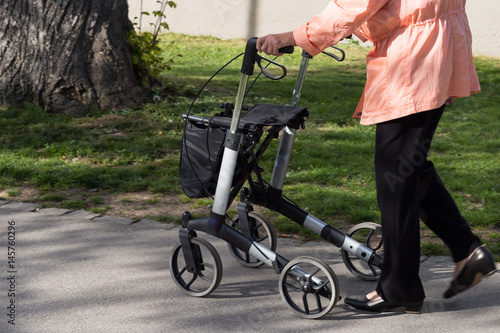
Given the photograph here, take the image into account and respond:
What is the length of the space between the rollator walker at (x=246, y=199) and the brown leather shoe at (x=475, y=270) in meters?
0.42

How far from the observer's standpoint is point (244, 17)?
13625 mm

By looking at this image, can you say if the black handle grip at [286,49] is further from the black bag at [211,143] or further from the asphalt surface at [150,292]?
the asphalt surface at [150,292]

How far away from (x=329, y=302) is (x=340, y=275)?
20.5 inches

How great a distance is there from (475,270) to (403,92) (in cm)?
102

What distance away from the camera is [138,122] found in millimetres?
6781

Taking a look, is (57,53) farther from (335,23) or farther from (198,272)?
(335,23)

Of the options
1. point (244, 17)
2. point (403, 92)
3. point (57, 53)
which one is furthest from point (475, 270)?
point (244, 17)

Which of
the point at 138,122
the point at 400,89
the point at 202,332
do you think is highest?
the point at 400,89

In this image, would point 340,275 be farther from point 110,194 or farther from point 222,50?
point 222,50

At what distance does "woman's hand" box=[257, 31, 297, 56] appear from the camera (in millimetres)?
2953

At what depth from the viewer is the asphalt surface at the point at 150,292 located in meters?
3.11

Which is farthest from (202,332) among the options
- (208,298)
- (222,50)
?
(222,50)

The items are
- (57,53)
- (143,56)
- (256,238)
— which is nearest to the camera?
(256,238)

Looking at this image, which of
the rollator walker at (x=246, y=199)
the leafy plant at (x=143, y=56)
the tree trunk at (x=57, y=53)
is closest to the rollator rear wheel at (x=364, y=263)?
the rollator walker at (x=246, y=199)
